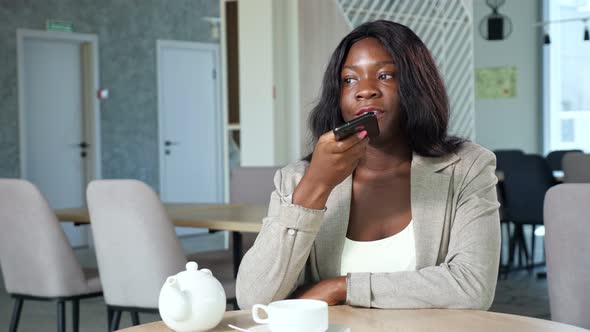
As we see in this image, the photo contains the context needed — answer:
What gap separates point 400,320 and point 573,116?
8.84 meters

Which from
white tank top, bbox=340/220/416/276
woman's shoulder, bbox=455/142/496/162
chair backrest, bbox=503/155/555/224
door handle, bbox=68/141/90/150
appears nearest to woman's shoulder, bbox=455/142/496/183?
woman's shoulder, bbox=455/142/496/162

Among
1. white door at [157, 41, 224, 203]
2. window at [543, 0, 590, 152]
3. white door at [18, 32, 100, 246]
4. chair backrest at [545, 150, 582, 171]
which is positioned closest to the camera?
chair backrest at [545, 150, 582, 171]

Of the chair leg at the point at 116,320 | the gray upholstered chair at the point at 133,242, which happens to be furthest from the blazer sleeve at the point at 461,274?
the chair leg at the point at 116,320

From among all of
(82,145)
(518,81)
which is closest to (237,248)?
(82,145)

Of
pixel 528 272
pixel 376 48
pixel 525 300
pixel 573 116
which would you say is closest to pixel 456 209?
pixel 376 48

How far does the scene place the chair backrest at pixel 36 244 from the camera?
320 centimetres

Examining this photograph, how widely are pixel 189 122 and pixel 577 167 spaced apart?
219 inches

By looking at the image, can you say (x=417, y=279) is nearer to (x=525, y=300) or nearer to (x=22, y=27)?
(x=525, y=300)

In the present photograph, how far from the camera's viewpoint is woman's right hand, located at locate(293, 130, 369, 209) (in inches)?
53.4

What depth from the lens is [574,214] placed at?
207cm

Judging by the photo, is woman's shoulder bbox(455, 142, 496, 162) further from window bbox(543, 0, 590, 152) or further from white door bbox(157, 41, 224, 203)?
window bbox(543, 0, 590, 152)

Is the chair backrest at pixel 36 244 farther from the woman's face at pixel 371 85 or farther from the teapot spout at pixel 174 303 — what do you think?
the teapot spout at pixel 174 303

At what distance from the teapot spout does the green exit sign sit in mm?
7153

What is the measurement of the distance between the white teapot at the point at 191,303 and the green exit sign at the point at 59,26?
7.14 m
